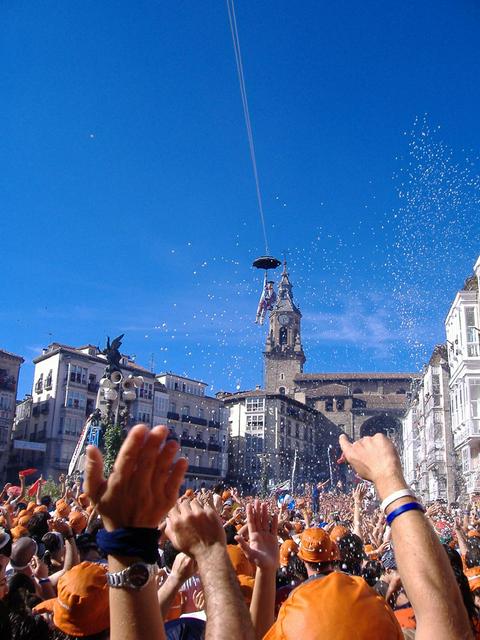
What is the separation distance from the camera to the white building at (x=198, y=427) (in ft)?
250

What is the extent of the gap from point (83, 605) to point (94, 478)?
171 centimetres

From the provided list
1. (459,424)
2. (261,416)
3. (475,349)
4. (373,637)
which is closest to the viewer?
(373,637)

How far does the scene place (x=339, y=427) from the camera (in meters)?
101

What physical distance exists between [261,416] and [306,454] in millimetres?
14068

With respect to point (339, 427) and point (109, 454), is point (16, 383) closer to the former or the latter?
point (109, 454)

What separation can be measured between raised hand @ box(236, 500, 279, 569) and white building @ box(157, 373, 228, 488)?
7200 centimetres

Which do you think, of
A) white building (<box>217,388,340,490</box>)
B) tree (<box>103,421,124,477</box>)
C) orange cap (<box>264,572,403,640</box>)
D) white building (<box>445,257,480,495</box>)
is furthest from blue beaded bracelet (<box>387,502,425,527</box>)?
white building (<box>217,388,340,490</box>)

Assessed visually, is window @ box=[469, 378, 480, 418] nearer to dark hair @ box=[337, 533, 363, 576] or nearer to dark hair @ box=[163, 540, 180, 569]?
dark hair @ box=[337, 533, 363, 576]

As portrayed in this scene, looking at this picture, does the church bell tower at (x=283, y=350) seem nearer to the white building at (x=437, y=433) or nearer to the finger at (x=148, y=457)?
the white building at (x=437, y=433)

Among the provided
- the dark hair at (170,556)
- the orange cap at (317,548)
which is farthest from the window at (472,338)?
the dark hair at (170,556)

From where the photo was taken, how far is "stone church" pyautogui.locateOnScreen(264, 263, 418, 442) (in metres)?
100

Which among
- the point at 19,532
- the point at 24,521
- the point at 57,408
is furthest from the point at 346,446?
the point at 57,408

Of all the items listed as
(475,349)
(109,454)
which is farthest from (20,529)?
(475,349)

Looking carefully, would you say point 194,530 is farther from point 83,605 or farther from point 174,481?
point 83,605
